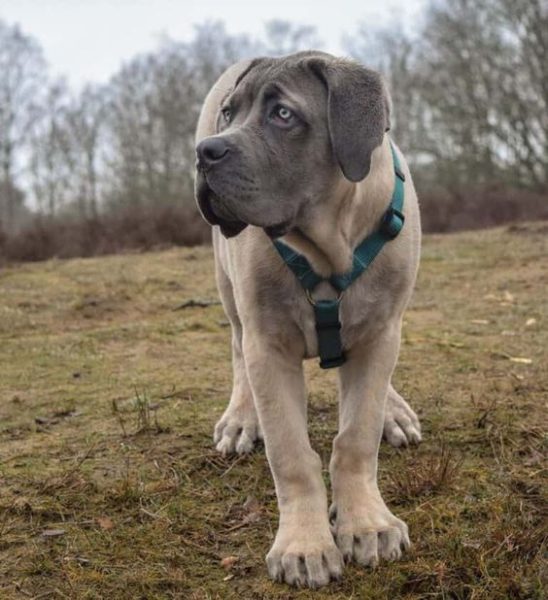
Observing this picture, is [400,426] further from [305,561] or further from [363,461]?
[305,561]

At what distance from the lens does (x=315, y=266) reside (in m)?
3.30

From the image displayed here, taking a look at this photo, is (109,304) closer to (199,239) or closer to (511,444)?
(511,444)

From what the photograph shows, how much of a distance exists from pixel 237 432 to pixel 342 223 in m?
1.38

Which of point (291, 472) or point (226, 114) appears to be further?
point (226, 114)

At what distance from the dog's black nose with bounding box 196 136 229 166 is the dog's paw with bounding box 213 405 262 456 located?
1.65 metres

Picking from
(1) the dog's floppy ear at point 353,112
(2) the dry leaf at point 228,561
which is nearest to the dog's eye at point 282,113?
(1) the dog's floppy ear at point 353,112

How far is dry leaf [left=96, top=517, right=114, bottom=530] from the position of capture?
129 inches

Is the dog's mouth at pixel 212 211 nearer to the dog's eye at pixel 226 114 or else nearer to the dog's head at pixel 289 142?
the dog's head at pixel 289 142

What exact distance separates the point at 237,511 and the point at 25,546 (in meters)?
0.86

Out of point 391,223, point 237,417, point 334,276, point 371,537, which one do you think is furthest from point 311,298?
point 237,417

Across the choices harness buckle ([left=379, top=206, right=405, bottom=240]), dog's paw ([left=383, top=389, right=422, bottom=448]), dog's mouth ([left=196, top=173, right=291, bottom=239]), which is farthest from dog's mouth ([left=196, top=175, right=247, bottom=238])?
dog's paw ([left=383, top=389, right=422, bottom=448])

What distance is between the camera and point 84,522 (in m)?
3.31

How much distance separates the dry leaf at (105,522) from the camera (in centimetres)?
329

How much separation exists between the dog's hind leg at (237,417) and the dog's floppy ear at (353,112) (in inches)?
63.8
